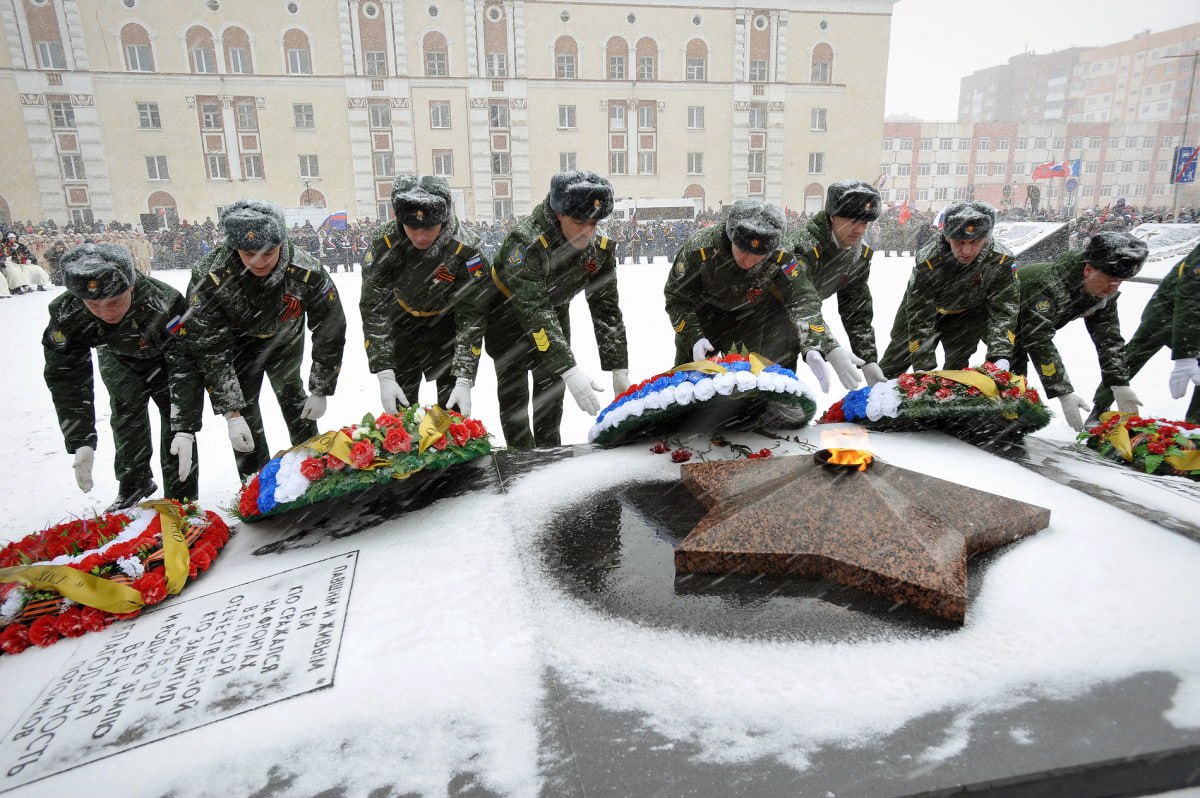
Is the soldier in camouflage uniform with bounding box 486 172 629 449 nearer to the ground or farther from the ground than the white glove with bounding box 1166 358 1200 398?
farther from the ground

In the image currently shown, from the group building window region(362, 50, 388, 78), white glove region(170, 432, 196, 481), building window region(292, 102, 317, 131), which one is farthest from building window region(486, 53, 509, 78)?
white glove region(170, 432, 196, 481)

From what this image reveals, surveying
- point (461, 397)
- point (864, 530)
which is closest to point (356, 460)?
point (461, 397)

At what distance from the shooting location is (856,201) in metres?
3.58

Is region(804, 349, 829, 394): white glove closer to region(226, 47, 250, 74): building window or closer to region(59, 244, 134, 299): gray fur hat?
region(59, 244, 134, 299): gray fur hat

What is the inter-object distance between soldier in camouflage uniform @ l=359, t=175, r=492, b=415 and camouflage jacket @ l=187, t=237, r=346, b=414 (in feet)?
0.70

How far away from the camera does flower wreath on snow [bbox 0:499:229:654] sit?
207 centimetres

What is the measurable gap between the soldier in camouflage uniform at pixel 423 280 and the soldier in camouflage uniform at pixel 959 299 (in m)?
2.55

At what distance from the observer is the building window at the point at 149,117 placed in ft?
95.1

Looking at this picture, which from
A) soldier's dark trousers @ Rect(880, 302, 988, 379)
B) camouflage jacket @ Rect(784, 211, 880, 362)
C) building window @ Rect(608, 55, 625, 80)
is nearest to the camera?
camouflage jacket @ Rect(784, 211, 880, 362)

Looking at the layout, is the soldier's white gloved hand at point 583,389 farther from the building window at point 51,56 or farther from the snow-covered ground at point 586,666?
the building window at point 51,56

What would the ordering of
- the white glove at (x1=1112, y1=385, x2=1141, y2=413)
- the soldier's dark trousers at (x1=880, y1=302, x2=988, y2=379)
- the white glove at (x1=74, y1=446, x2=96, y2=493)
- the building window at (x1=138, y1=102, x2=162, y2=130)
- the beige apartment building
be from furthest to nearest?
the building window at (x1=138, y1=102, x2=162, y2=130) → the beige apartment building → the soldier's dark trousers at (x1=880, y1=302, x2=988, y2=379) → the white glove at (x1=1112, y1=385, x2=1141, y2=413) → the white glove at (x1=74, y1=446, x2=96, y2=493)

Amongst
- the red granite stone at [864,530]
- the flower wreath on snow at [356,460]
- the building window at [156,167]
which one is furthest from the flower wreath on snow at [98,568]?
the building window at [156,167]

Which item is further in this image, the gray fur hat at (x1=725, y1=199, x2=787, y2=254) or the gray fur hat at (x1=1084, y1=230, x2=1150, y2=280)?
the gray fur hat at (x1=1084, y1=230, x2=1150, y2=280)

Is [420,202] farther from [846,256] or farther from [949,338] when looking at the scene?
[949,338]
